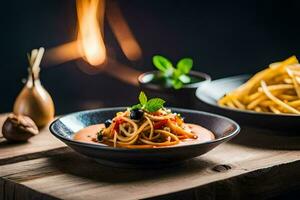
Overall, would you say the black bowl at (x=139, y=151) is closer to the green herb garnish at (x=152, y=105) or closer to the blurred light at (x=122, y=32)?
the green herb garnish at (x=152, y=105)

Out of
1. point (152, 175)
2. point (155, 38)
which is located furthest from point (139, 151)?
point (155, 38)

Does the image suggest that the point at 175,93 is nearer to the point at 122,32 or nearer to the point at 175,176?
the point at 175,176

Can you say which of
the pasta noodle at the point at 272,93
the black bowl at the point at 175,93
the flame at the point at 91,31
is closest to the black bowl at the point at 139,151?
the pasta noodle at the point at 272,93

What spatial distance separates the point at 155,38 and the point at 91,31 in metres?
0.38

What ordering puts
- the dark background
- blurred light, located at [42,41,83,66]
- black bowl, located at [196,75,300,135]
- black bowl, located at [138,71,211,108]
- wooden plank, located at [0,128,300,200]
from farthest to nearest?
blurred light, located at [42,41,83,66]
the dark background
black bowl, located at [138,71,211,108]
black bowl, located at [196,75,300,135]
wooden plank, located at [0,128,300,200]

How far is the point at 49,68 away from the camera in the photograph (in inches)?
136

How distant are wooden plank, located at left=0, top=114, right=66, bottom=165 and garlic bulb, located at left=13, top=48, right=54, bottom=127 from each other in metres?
0.11

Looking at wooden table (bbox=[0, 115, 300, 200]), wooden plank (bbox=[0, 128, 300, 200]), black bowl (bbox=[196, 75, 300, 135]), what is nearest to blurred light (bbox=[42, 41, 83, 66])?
black bowl (bbox=[196, 75, 300, 135])

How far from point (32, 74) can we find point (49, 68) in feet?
3.77

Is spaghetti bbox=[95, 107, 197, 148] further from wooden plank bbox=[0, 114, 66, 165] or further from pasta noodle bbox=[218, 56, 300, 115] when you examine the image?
pasta noodle bbox=[218, 56, 300, 115]

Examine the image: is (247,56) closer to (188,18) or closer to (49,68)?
(188,18)

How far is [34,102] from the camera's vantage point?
2.29 meters

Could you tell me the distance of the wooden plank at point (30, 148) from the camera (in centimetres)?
196

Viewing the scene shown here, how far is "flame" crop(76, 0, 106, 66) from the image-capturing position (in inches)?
137
